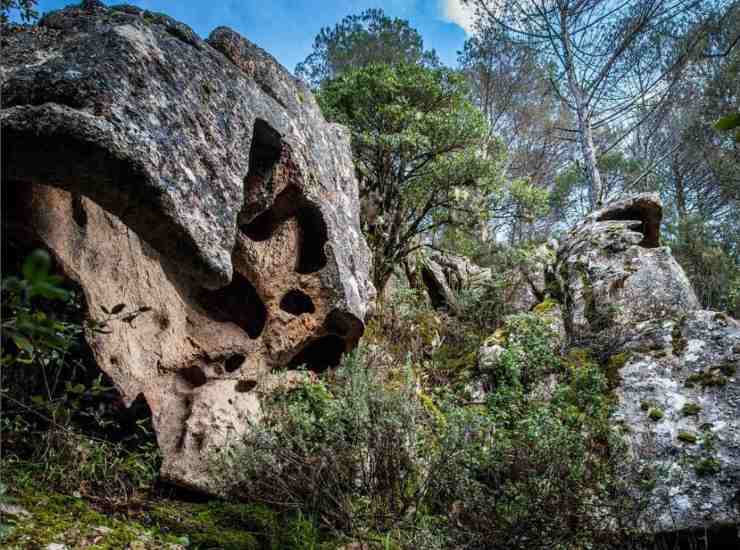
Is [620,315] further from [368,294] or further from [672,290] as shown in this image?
[368,294]

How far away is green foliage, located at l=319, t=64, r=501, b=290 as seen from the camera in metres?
7.38

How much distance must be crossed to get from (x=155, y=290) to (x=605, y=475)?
327 cm

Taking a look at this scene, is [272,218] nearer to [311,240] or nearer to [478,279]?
[311,240]

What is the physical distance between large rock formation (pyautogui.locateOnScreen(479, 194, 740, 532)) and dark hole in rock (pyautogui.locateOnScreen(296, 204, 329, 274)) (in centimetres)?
209

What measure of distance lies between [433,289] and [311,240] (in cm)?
439

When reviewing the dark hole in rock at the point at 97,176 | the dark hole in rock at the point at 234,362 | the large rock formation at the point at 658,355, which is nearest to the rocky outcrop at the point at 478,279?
the large rock formation at the point at 658,355

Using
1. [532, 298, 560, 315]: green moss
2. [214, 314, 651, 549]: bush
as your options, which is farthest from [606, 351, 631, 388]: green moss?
[532, 298, 560, 315]: green moss

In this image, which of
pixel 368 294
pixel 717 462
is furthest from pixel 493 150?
pixel 717 462

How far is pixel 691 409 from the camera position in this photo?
381 centimetres

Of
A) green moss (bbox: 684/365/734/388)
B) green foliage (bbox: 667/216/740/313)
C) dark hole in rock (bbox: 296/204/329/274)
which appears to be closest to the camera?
green moss (bbox: 684/365/734/388)

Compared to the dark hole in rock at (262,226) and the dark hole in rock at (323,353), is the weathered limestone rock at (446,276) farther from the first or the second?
the dark hole in rock at (262,226)

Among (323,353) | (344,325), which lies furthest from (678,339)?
(323,353)

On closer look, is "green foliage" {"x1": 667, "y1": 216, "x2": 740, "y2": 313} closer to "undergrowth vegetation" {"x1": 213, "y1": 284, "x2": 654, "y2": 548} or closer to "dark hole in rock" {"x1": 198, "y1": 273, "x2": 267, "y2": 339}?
"undergrowth vegetation" {"x1": 213, "y1": 284, "x2": 654, "y2": 548}

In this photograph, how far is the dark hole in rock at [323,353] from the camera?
4.59m
